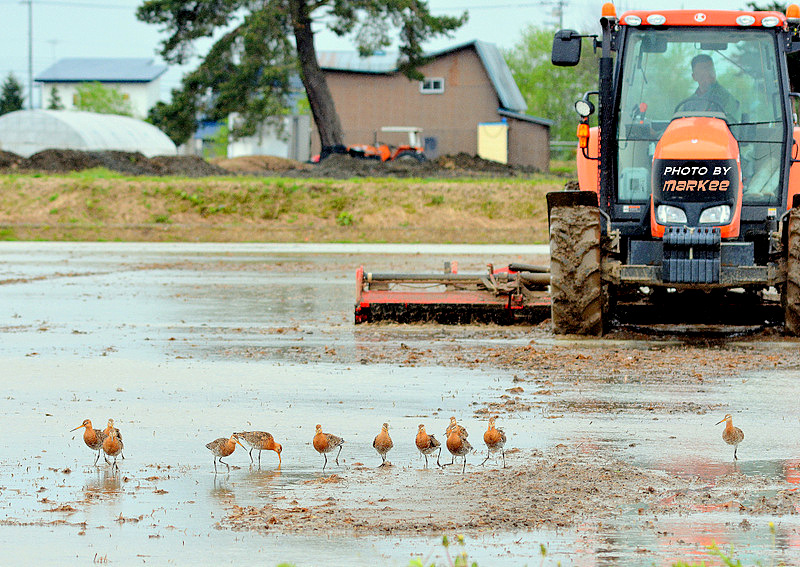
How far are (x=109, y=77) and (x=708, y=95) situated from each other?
138m

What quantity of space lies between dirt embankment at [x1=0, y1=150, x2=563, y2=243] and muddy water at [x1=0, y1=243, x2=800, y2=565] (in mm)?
18788

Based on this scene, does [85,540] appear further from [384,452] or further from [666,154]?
[666,154]

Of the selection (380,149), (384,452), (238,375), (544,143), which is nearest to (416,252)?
(238,375)

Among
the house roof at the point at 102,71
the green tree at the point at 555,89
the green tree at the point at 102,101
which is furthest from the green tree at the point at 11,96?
the green tree at the point at 555,89

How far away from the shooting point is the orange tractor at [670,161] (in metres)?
12.0

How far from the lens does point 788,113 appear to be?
41.0 feet

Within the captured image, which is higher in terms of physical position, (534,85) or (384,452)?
(534,85)

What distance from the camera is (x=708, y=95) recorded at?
1249 cm

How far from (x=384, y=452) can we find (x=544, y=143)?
174 ft

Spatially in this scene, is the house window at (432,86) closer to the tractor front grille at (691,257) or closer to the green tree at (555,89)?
the green tree at (555,89)

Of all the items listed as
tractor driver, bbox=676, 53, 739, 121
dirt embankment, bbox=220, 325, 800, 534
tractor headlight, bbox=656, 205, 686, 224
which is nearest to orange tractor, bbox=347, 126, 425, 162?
tractor driver, bbox=676, 53, 739, 121

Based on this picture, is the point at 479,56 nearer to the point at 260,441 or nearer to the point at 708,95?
the point at 708,95

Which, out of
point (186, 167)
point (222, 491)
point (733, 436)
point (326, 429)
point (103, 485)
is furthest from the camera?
point (186, 167)

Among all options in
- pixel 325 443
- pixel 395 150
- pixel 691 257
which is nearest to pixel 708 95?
pixel 691 257
